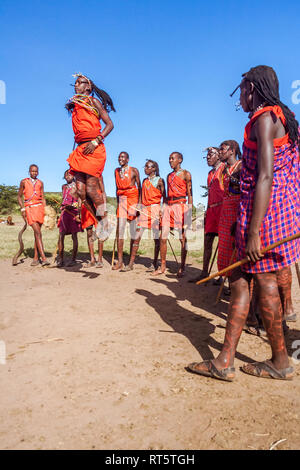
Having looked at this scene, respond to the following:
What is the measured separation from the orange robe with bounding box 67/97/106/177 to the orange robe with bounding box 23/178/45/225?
332cm

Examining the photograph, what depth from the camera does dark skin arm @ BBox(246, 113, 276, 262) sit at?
2.28 metres

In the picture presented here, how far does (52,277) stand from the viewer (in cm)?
594

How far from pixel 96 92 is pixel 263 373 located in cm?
437

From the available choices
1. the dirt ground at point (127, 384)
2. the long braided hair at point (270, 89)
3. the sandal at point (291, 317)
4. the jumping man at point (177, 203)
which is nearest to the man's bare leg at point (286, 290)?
the sandal at point (291, 317)

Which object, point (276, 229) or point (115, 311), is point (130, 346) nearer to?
point (115, 311)

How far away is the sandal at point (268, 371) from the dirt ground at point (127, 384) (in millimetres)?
48

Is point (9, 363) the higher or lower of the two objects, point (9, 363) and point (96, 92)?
the lower

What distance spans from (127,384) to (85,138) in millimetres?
3446

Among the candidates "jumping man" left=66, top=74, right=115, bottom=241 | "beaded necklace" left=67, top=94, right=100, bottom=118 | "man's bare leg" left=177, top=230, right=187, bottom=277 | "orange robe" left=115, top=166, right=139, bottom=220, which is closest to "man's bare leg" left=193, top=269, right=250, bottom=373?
"jumping man" left=66, top=74, right=115, bottom=241

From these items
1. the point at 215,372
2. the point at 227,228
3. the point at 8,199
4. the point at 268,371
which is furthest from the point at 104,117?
the point at 8,199

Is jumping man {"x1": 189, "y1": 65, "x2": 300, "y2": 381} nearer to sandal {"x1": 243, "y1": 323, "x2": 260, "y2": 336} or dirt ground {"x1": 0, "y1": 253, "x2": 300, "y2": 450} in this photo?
dirt ground {"x1": 0, "y1": 253, "x2": 300, "y2": 450}

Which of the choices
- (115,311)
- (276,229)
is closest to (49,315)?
(115,311)

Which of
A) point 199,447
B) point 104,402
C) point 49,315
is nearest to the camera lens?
point 199,447

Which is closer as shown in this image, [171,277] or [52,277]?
[52,277]
